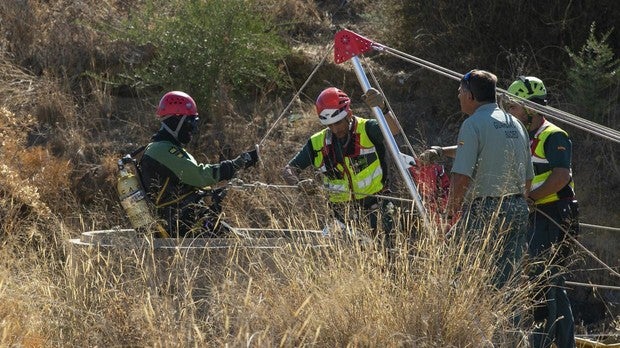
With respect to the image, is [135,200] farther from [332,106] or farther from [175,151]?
[332,106]

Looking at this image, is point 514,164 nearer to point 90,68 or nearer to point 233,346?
point 233,346

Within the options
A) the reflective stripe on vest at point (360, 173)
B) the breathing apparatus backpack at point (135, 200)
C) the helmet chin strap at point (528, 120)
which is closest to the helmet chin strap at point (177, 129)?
the breathing apparatus backpack at point (135, 200)

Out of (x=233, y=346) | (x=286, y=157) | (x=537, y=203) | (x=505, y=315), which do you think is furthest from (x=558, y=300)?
(x=286, y=157)

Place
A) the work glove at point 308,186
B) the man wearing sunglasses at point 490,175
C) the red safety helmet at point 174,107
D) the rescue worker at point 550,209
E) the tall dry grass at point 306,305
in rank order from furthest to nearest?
the red safety helmet at point 174,107, the work glove at point 308,186, the rescue worker at point 550,209, the man wearing sunglasses at point 490,175, the tall dry grass at point 306,305

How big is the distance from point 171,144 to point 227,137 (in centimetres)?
447

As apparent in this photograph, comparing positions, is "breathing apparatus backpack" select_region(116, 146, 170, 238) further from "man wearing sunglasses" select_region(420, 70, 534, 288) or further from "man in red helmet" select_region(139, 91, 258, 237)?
"man wearing sunglasses" select_region(420, 70, 534, 288)

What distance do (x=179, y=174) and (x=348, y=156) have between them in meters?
1.25

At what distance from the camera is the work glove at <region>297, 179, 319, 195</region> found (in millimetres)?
7590

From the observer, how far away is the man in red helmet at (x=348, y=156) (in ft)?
27.0

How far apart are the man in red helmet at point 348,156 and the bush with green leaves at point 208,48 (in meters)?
4.71

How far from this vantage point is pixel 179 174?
8.20m

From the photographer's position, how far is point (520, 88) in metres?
7.97

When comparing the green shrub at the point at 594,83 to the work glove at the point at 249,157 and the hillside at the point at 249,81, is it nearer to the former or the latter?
the hillside at the point at 249,81

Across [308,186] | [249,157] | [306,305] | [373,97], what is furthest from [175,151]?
[306,305]
